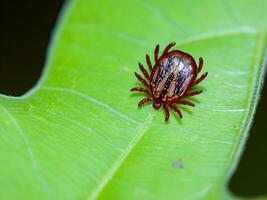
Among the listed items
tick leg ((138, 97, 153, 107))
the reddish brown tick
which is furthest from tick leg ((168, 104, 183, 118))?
tick leg ((138, 97, 153, 107))

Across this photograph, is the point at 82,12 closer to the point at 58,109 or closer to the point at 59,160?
the point at 58,109

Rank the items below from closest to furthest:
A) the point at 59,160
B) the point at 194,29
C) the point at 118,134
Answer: the point at 59,160, the point at 118,134, the point at 194,29

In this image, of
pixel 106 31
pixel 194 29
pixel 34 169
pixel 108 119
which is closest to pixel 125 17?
pixel 106 31

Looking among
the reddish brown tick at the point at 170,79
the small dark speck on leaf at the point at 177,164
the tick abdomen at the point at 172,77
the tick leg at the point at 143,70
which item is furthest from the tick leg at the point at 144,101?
the small dark speck on leaf at the point at 177,164

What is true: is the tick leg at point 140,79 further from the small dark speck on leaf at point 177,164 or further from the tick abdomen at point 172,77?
the small dark speck on leaf at point 177,164

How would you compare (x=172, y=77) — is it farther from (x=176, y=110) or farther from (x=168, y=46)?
(x=176, y=110)

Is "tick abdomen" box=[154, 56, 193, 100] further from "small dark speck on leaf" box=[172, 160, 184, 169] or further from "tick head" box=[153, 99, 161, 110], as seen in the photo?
"small dark speck on leaf" box=[172, 160, 184, 169]
